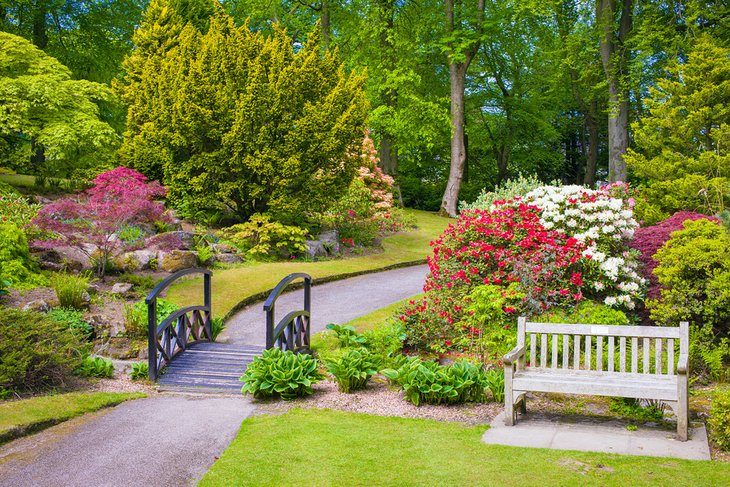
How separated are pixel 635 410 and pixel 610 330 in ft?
3.24

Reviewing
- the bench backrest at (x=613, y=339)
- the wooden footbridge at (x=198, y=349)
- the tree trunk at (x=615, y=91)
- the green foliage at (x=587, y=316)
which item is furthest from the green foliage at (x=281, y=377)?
the tree trunk at (x=615, y=91)

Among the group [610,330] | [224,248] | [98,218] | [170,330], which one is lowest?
[170,330]

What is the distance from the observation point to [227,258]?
17.3 meters

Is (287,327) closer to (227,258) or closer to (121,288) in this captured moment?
(121,288)

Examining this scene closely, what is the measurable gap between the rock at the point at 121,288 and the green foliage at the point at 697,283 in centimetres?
922

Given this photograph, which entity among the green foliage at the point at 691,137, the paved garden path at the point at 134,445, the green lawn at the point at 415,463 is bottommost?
the paved garden path at the point at 134,445

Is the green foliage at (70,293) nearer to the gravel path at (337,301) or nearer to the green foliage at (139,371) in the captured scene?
the gravel path at (337,301)

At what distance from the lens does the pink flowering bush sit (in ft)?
43.1

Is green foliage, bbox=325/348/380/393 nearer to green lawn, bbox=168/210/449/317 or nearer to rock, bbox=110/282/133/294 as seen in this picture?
green lawn, bbox=168/210/449/317

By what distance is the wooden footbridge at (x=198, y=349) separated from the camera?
8727 millimetres

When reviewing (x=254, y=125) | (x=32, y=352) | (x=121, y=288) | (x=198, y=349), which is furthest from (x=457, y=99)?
(x=32, y=352)

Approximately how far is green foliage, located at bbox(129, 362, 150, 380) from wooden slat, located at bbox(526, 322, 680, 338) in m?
5.05

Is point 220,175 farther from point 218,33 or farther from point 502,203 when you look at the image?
point 502,203

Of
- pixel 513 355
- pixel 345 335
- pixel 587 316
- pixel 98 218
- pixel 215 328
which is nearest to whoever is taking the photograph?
pixel 513 355
